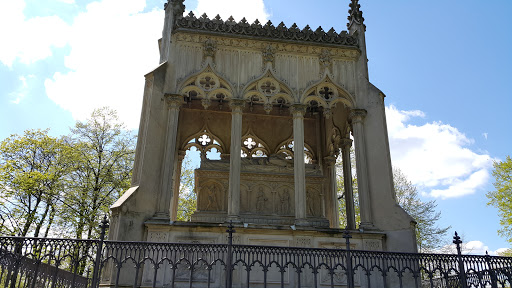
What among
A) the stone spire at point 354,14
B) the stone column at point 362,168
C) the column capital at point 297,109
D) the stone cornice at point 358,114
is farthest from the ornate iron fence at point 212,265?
the stone spire at point 354,14

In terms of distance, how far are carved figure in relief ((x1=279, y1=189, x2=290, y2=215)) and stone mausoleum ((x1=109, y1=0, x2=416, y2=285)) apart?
0.04 metres

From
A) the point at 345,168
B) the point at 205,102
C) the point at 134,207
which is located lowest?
the point at 134,207

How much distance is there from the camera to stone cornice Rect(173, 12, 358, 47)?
14250 mm

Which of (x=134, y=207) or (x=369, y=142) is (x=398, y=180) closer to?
(x=369, y=142)

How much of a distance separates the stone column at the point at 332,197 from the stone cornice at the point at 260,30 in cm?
513

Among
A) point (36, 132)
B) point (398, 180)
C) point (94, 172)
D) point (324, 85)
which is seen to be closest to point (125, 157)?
point (94, 172)

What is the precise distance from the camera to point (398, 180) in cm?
2912

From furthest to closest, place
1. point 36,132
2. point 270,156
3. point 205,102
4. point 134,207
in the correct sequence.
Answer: point 36,132 → point 270,156 → point 205,102 → point 134,207

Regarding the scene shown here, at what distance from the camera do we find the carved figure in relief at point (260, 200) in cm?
1537

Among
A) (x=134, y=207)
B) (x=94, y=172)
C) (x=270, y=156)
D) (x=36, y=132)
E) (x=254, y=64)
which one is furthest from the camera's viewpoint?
(x=36, y=132)

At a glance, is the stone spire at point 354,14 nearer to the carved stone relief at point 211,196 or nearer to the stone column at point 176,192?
the carved stone relief at point 211,196

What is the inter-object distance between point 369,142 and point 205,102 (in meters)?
5.80

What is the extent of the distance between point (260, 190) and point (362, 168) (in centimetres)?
416

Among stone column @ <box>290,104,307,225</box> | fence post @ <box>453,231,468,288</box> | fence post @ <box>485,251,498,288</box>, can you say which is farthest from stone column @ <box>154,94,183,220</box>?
fence post @ <box>485,251,498,288</box>
